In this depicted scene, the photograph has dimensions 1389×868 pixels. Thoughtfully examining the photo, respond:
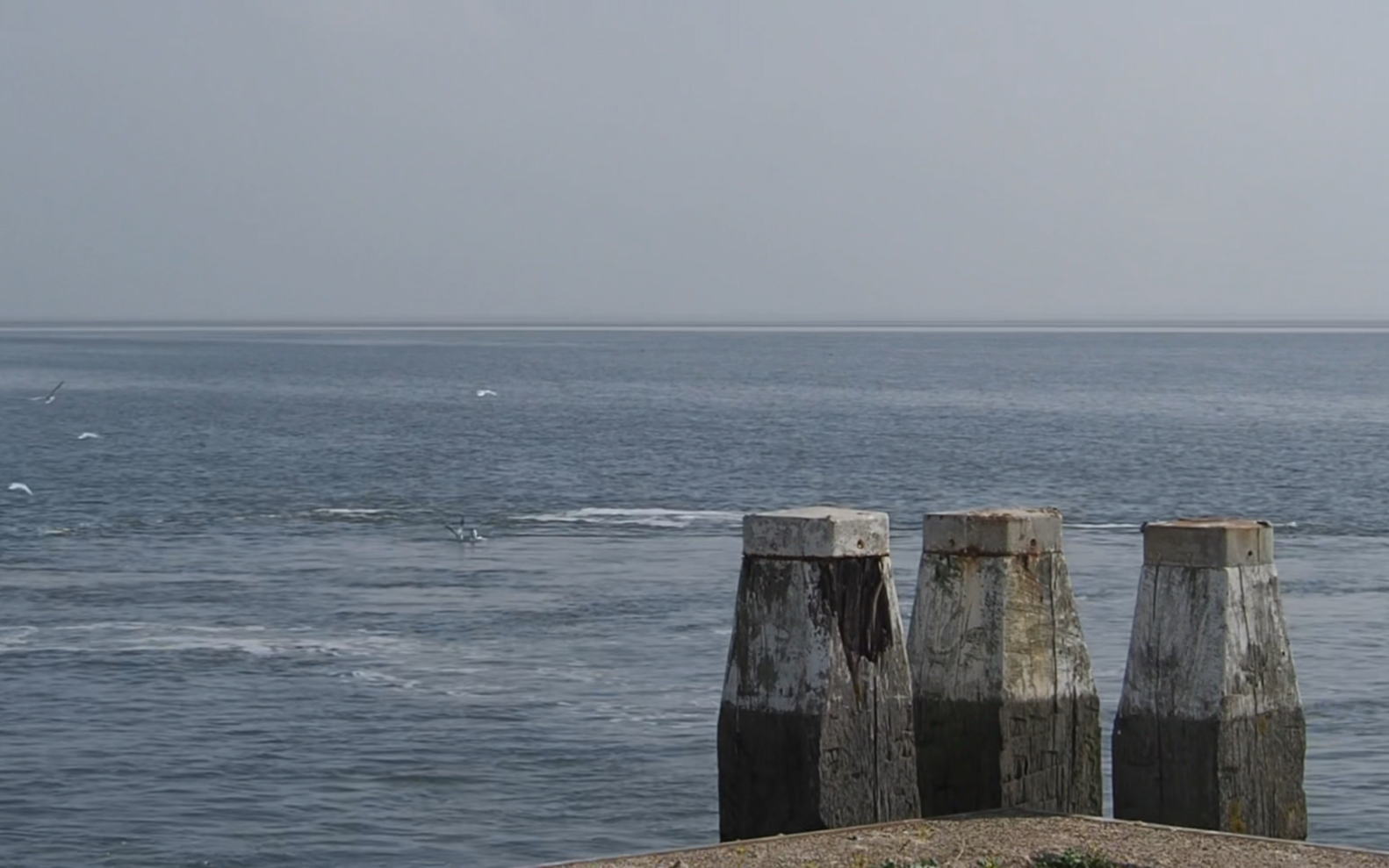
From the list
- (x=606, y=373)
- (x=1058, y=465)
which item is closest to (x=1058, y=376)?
(x=606, y=373)

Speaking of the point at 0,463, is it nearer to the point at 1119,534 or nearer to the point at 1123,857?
the point at 1119,534

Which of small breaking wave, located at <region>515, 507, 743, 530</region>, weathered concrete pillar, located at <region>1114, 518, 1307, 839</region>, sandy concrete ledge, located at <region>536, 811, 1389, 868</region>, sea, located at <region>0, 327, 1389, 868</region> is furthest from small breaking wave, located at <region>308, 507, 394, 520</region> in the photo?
sandy concrete ledge, located at <region>536, 811, 1389, 868</region>

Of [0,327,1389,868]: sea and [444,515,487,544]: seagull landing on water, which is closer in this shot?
[0,327,1389,868]: sea

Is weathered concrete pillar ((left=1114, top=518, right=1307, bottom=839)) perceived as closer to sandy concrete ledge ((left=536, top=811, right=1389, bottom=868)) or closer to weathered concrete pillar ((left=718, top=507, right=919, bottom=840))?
sandy concrete ledge ((left=536, top=811, right=1389, bottom=868))

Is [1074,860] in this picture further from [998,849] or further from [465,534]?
[465,534]

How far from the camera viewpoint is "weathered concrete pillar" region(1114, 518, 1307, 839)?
37.1 ft

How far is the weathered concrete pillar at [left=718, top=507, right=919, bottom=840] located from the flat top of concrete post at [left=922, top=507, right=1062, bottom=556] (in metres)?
0.51

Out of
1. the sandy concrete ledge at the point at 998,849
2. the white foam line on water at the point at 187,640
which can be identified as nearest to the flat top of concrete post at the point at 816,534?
the sandy concrete ledge at the point at 998,849

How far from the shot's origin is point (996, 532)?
1170 cm

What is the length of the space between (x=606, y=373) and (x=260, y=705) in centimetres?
14660

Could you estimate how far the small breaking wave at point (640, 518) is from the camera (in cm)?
4444

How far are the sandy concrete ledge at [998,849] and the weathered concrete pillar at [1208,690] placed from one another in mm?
675

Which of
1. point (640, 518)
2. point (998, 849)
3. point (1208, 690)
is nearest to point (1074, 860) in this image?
point (998, 849)

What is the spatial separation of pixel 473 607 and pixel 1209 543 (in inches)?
827
